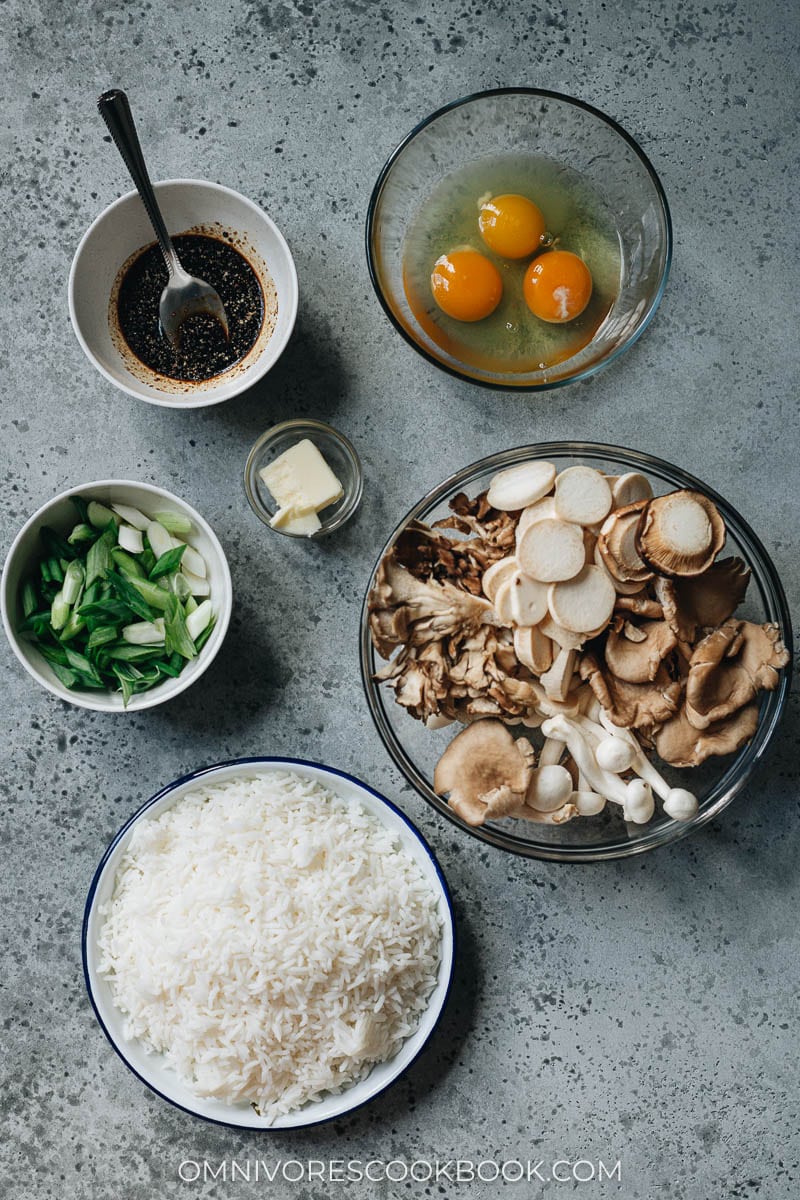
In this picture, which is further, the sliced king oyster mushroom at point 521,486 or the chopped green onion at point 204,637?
the chopped green onion at point 204,637

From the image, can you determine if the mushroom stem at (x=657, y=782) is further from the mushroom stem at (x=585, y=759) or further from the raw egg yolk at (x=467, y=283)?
the raw egg yolk at (x=467, y=283)

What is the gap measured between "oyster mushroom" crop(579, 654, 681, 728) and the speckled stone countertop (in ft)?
1.58

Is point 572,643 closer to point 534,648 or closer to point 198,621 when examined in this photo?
point 534,648

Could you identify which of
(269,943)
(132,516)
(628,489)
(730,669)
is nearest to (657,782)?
(730,669)

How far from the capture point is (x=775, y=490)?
1.75 m

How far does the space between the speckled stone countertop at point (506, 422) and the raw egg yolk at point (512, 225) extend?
9.6 inches

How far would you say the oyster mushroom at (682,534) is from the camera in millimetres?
1335

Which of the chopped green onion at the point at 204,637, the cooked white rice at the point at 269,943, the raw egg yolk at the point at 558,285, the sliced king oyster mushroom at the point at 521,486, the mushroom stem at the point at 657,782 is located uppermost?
the raw egg yolk at the point at 558,285

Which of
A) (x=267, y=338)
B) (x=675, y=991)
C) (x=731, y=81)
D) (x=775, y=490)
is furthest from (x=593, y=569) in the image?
(x=731, y=81)

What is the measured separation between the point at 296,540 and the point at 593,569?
611 millimetres

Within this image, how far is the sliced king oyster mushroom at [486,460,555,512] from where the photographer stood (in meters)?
1.41

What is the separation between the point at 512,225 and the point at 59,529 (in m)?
0.98

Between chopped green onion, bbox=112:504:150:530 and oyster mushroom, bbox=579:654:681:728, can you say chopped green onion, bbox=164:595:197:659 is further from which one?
oyster mushroom, bbox=579:654:681:728

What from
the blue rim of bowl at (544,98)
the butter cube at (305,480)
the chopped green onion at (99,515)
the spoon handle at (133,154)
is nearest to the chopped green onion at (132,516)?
the chopped green onion at (99,515)
